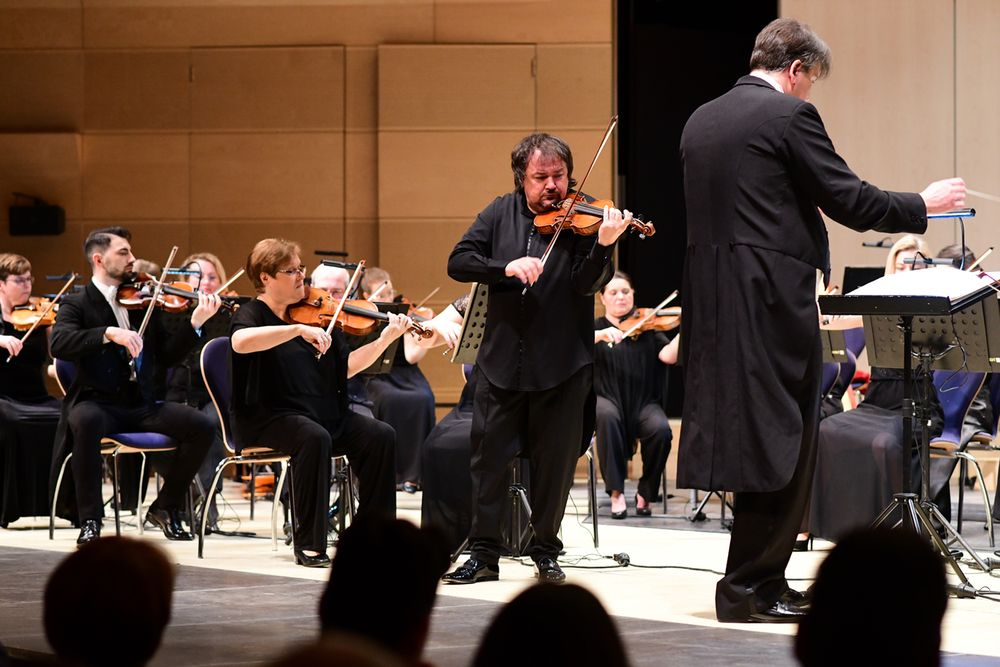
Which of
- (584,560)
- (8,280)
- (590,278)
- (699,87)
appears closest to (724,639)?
(590,278)

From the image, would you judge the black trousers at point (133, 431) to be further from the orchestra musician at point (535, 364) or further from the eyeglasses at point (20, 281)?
the orchestra musician at point (535, 364)

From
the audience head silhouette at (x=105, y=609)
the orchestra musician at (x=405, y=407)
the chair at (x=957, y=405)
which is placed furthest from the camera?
the orchestra musician at (x=405, y=407)

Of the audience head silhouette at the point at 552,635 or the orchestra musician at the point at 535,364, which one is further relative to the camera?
the orchestra musician at the point at 535,364

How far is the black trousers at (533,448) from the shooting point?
3604 mm

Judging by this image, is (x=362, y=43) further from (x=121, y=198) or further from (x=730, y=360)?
(x=730, y=360)

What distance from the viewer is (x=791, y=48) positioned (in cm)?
288

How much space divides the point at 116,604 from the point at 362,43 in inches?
291

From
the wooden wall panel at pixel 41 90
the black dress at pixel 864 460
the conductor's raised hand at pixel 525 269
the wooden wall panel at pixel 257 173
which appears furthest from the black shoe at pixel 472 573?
the wooden wall panel at pixel 41 90

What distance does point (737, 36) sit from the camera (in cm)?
806

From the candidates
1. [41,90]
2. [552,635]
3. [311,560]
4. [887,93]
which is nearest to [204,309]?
[311,560]

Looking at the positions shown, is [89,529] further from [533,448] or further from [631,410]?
[631,410]

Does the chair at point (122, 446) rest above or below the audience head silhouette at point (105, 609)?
below

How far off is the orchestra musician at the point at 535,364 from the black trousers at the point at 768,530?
2.69ft

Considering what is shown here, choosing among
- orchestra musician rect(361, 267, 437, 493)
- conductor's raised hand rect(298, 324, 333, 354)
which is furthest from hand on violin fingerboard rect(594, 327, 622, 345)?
conductor's raised hand rect(298, 324, 333, 354)
